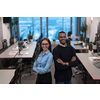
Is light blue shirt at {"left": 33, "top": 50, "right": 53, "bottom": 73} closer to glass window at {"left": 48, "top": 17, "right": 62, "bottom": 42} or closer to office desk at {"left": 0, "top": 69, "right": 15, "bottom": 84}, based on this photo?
office desk at {"left": 0, "top": 69, "right": 15, "bottom": 84}

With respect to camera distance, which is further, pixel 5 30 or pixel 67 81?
pixel 5 30

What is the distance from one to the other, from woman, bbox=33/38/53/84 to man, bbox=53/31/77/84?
0.55ft

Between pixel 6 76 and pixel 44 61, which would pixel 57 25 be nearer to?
pixel 6 76

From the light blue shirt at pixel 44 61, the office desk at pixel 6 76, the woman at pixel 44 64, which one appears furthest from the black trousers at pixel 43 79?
the office desk at pixel 6 76

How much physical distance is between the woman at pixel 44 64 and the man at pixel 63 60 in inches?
6.6

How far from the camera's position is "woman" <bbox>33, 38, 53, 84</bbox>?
239 cm

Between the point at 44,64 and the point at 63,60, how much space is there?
1.17ft

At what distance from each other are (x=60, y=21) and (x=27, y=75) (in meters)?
7.33

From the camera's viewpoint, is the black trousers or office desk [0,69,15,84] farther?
office desk [0,69,15,84]

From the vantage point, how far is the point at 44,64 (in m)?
2.49

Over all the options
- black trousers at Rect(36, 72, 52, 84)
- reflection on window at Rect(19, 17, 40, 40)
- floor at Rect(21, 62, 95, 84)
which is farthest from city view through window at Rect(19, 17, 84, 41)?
black trousers at Rect(36, 72, 52, 84)
